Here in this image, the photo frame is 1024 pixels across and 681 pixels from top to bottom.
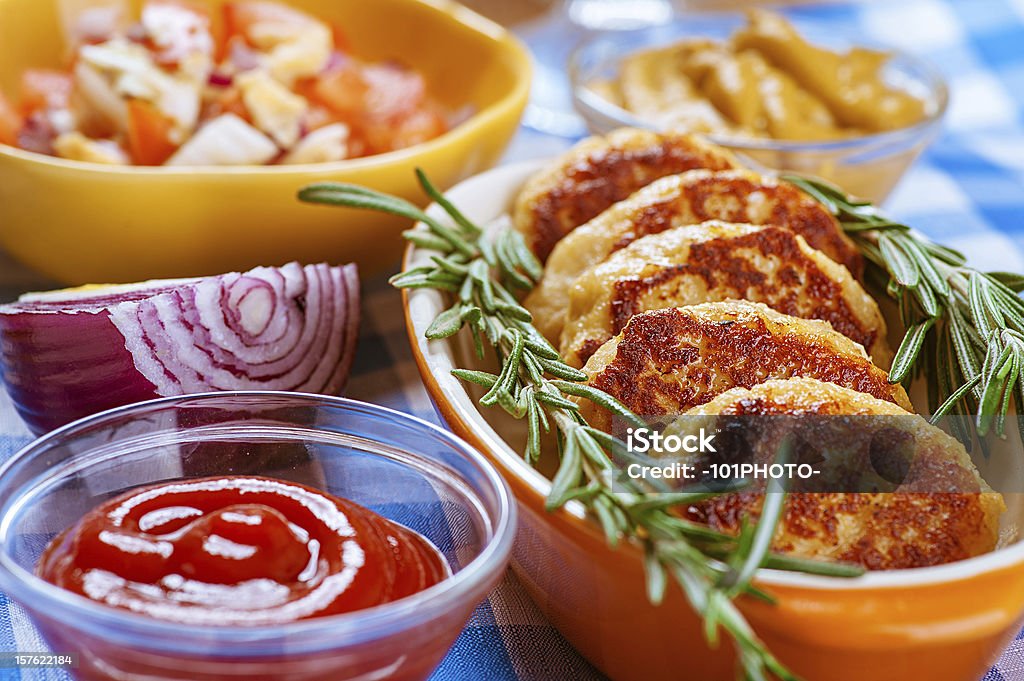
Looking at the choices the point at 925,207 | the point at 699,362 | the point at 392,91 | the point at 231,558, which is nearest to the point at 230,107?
the point at 392,91

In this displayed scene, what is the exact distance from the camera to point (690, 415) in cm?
146

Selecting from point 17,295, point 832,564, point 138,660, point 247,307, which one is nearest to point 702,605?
point 832,564

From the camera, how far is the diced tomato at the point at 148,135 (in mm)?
2355

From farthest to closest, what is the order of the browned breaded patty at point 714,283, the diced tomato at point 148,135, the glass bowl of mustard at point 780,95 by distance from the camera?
1. the glass bowl of mustard at point 780,95
2. the diced tomato at point 148,135
3. the browned breaded patty at point 714,283

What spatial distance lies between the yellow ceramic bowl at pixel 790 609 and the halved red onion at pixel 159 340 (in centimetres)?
50

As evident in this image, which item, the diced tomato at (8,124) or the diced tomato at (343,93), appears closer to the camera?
the diced tomato at (8,124)

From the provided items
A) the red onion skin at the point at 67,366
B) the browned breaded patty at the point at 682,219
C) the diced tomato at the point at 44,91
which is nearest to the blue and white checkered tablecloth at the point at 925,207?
the red onion skin at the point at 67,366

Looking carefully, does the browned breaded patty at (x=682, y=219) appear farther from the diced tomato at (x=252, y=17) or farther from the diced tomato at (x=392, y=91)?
the diced tomato at (x=252, y=17)

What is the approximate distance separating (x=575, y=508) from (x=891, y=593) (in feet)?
1.20

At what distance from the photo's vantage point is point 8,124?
241cm

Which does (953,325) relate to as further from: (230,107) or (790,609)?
(230,107)

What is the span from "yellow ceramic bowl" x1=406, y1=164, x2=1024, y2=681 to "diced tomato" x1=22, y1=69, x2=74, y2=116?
5.06 ft

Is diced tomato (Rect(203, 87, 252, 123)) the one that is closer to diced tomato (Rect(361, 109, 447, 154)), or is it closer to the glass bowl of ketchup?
diced tomato (Rect(361, 109, 447, 154))

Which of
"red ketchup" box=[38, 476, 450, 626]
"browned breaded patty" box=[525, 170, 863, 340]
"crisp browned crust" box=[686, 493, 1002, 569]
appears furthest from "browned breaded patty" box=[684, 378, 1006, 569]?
"browned breaded patty" box=[525, 170, 863, 340]
